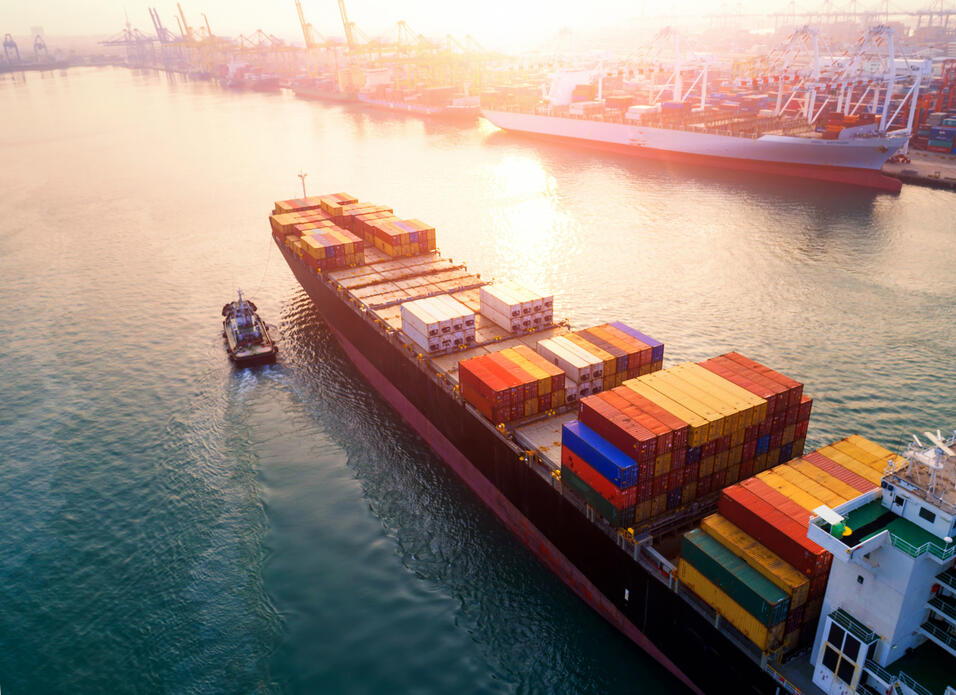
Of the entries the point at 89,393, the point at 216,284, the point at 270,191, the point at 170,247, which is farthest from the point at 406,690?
the point at 270,191

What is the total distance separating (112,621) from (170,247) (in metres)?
61.3

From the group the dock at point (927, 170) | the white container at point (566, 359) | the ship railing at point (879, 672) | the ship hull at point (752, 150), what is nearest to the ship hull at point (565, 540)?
the ship railing at point (879, 672)

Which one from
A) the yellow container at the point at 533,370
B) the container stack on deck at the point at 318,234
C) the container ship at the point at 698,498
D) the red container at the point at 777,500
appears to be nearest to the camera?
the container ship at the point at 698,498

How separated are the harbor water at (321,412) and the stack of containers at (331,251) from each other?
6311 mm

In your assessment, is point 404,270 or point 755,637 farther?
point 404,270

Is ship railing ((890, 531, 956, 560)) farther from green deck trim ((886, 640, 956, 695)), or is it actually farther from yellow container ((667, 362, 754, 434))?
yellow container ((667, 362, 754, 434))

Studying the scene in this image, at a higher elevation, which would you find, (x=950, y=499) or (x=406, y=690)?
(x=950, y=499)

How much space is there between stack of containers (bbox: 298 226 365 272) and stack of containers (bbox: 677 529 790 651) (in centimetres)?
4157

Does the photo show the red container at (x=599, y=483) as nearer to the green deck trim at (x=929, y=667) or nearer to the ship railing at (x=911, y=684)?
the green deck trim at (x=929, y=667)

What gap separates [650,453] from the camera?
24453 millimetres

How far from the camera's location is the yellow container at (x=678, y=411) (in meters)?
25.1

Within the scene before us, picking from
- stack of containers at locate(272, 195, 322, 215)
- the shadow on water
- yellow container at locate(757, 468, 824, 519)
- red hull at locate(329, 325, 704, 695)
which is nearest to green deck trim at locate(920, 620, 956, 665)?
yellow container at locate(757, 468, 824, 519)

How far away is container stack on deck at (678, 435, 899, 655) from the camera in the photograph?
66.8 ft

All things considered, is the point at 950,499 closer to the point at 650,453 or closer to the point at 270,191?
the point at 650,453
